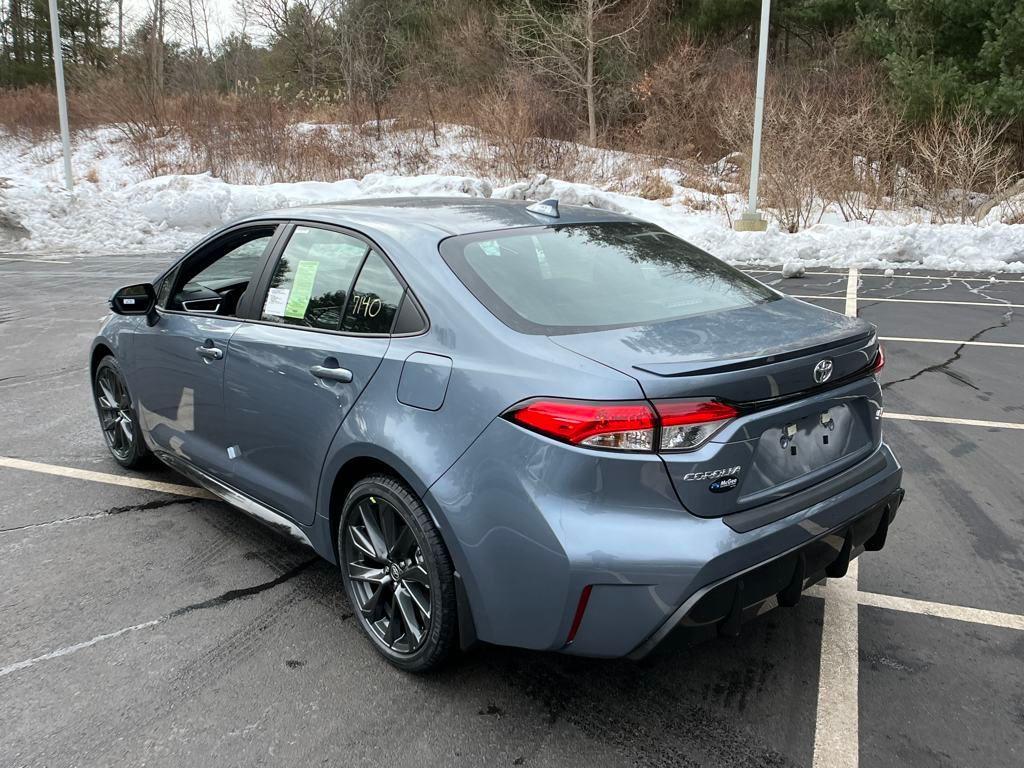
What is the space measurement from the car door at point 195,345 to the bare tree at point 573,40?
81.6ft

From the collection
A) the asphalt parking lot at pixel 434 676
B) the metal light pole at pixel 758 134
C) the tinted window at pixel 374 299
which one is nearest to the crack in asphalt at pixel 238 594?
the asphalt parking lot at pixel 434 676

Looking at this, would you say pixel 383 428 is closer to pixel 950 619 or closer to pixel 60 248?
pixel 950 619

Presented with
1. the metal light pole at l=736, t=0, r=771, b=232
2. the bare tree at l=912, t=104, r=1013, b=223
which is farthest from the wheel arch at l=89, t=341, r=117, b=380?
the bare tree at l=912, t=104, r=1013, b=223

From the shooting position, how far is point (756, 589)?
94.0 inches

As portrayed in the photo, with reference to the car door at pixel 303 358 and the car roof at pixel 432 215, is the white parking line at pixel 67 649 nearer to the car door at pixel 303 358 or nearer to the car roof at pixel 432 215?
the car door at pixel 303 358

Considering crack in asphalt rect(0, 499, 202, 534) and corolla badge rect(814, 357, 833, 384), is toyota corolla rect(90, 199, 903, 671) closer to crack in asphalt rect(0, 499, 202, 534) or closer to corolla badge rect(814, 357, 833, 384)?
corolla badge rect(814, 357, 833, 384)

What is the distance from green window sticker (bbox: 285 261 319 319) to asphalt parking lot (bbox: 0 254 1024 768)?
46.0 inches

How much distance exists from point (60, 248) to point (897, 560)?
18.0 m

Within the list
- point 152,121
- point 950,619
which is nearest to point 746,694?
point 950,619

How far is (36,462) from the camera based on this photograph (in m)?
5.06

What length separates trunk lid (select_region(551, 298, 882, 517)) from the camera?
2318 millimetres

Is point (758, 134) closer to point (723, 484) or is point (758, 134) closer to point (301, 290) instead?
point (301, 290)

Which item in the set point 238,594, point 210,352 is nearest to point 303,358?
point 210,352

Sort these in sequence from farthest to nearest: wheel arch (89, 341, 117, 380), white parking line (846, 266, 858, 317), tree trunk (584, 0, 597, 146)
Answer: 1. tree trunk (584, 0, 597, 146)
2. white parking line (846, 266, 858, 317)
3. wheel arch (89, 341, 117, 380)
